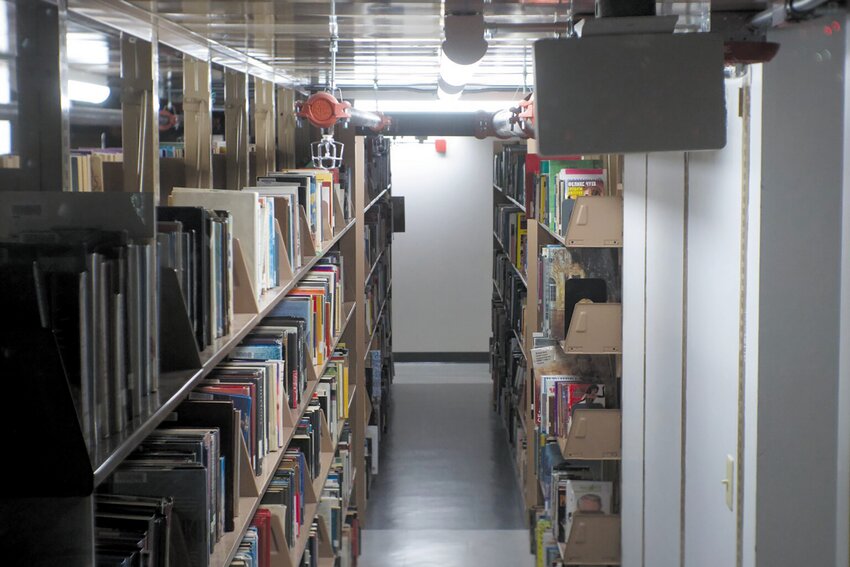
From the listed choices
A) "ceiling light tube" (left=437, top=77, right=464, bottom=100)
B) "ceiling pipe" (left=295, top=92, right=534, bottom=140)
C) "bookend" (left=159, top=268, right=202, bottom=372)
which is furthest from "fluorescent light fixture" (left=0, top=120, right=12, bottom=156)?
"ceiling light tube" (left=437, top=77, right=464, bottom=100)

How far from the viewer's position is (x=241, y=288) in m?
2.68

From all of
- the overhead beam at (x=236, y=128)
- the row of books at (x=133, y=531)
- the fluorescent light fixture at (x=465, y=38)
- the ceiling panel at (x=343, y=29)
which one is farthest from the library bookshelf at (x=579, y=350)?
the row of books at (x=133, y=531)

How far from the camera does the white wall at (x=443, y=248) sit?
11281 mm

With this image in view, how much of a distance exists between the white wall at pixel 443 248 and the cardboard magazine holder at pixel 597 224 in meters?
7.06

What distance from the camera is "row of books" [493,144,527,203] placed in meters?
7.29

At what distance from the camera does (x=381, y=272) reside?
8.19 meters

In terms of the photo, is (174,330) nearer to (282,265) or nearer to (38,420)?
(38,420)

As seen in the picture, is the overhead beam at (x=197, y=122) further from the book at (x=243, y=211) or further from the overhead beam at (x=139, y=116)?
the book at (x=243, y=211)

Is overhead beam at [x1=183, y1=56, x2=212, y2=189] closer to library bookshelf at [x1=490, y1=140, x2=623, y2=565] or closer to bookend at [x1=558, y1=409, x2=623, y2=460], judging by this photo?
library bookshelf at [x1=490, y1=140, x2=623, y2=565]

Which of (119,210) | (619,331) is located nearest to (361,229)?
(619,331)

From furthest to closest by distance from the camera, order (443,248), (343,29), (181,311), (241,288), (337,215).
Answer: (443,248)
(337,215)
(343,29)
(241,288)
(181,311)

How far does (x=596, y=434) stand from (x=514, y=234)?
327 cm

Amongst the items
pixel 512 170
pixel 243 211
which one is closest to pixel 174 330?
pixel 243 211

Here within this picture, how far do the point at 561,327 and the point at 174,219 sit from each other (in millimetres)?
2505
